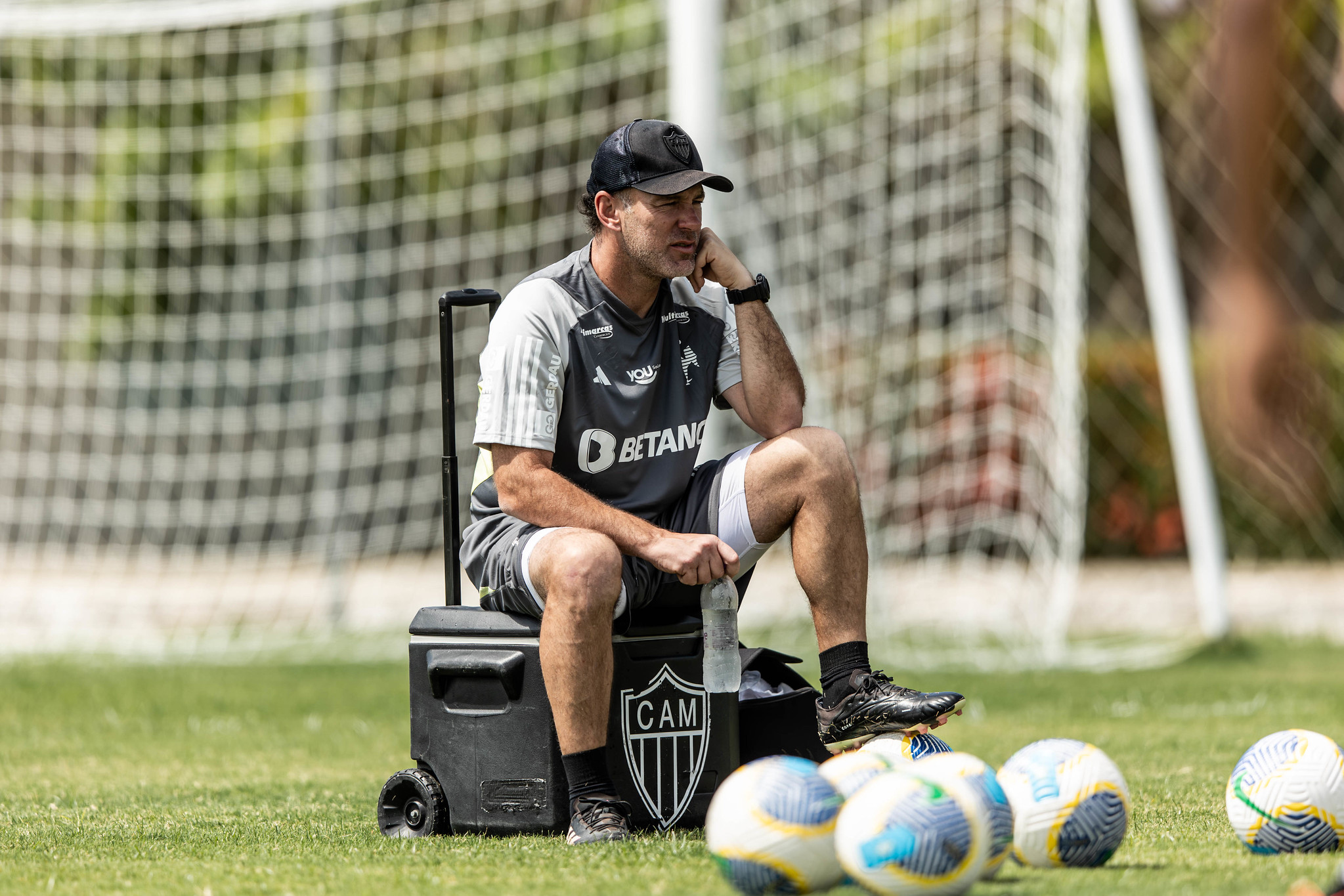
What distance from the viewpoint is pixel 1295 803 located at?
3.30 metres

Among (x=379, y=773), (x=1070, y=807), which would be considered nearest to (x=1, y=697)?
(x=379, y=773)

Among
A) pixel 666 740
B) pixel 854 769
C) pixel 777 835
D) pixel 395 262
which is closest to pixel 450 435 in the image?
pixel 666 740

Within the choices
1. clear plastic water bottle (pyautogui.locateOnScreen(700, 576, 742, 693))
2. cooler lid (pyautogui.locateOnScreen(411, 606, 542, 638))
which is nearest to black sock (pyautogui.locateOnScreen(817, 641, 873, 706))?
clear plastic water bottle (pyautogui.locateOnScreen(700, 576, 742, 693))

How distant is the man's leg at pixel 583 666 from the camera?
3.65 m

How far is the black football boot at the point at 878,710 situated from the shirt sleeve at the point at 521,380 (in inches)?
38.8

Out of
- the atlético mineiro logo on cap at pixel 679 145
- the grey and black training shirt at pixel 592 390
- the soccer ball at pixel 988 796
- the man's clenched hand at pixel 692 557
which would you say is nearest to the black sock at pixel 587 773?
the man's clenched hand at pixel 692 557

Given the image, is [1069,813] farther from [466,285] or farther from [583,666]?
[466,285]

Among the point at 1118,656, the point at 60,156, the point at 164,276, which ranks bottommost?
the point at 1118,656

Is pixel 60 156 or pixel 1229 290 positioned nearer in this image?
pixel 1229 290

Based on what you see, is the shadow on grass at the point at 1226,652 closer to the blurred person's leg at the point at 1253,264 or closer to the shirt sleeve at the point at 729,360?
the shirt sleeve at the point at 729,360

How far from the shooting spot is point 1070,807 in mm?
3229

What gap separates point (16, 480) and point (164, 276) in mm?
2271

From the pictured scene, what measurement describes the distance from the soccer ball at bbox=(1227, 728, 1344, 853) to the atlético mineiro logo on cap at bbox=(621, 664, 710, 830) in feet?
4.24

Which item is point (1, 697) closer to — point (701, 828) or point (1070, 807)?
point (701, 828)
